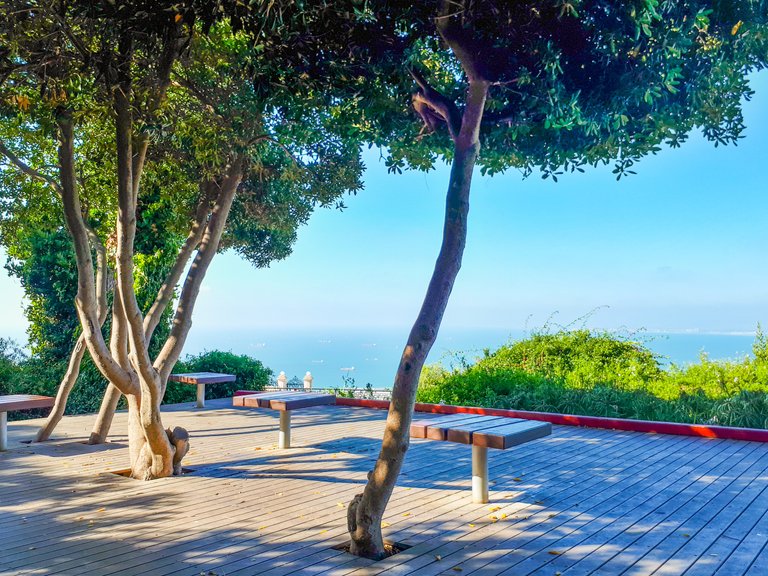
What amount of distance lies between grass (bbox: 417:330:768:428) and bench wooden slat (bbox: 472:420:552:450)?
4.49 metres

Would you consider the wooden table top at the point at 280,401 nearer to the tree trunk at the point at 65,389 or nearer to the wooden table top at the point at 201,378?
the tree trunk at the point at 65,389

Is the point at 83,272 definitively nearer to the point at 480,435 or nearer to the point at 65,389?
the point at 65,389

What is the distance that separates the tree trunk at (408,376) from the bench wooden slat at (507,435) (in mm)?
1125

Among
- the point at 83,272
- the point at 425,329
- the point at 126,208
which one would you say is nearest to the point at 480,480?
the point at 425,329

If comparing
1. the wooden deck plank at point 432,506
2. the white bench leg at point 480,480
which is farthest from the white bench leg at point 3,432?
the white bench leg at point 480,480

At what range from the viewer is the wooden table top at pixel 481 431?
5.08 meters

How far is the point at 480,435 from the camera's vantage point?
5109mm

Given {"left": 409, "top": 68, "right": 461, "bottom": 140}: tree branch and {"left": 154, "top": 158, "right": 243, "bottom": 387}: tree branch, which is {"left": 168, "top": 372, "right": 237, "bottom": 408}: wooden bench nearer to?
{"left": 154, "top": 158, "right": 243, "bottom": 387}: tree branch

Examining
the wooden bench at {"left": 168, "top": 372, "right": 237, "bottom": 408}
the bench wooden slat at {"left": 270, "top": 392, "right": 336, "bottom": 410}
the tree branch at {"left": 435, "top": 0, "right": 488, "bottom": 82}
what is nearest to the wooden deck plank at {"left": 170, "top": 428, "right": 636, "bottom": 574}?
the bench wooden slat at {"left": 270, "top": 392, "right": 336, "bottom": 410}

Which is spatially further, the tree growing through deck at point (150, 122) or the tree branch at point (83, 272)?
the tree branch at point (83, 272)

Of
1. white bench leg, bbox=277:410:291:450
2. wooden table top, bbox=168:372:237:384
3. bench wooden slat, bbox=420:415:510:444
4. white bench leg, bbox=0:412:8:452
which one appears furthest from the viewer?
wooden table top, bbox=168:372:237:384

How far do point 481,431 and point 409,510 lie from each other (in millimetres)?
858

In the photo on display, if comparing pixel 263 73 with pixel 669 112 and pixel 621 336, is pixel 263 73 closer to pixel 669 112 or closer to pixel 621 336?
pixel 669 112

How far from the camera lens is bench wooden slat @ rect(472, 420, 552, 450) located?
16.5 ft
